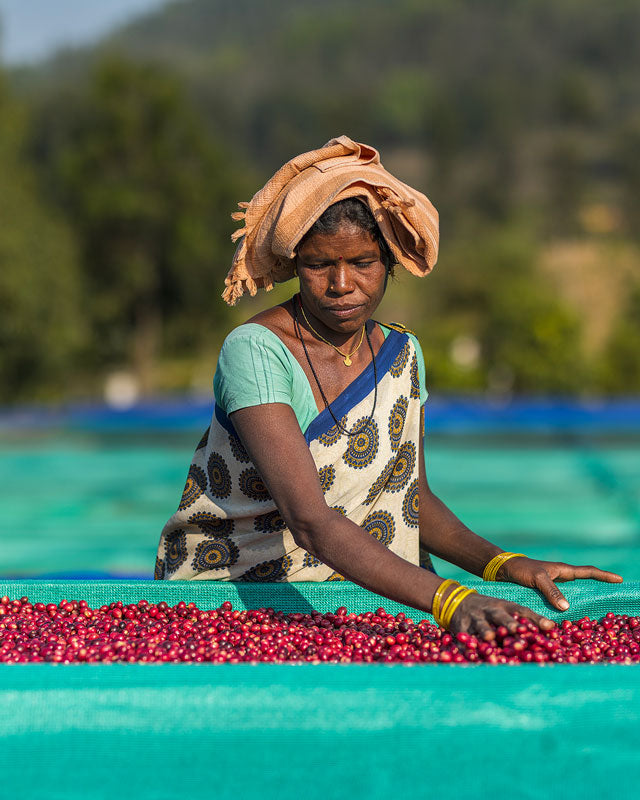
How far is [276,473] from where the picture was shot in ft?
5.76

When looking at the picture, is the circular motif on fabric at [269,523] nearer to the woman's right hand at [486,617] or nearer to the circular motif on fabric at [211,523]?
the circular motif on fabric at [211,523]

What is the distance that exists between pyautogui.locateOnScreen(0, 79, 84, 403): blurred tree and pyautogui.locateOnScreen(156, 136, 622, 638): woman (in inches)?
483

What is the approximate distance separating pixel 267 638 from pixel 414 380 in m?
0.73

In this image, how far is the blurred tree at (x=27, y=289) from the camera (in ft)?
45.0

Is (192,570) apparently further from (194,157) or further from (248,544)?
(194,157)

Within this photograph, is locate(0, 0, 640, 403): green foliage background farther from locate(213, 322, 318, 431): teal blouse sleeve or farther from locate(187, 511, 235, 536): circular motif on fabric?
locate(213, 322, 318, 431): teal blouse sleeve

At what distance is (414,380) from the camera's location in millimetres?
2172

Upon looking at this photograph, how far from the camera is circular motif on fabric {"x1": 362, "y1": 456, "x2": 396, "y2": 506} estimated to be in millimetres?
2068

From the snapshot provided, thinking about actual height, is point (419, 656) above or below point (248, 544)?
below

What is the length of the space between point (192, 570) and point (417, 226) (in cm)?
88

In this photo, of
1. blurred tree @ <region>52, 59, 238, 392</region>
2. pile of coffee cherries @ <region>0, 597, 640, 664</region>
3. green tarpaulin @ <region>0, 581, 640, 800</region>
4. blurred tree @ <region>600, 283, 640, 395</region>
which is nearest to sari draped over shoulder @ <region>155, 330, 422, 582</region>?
pile of coffee cherries @ <region>0, 597, 640, 664</region>

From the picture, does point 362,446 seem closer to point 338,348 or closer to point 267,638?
point 338,348

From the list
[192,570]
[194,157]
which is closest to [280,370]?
[192,570]

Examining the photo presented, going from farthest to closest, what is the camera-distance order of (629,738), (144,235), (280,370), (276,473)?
(144,235), (280,370), (276,473), (629,738)
